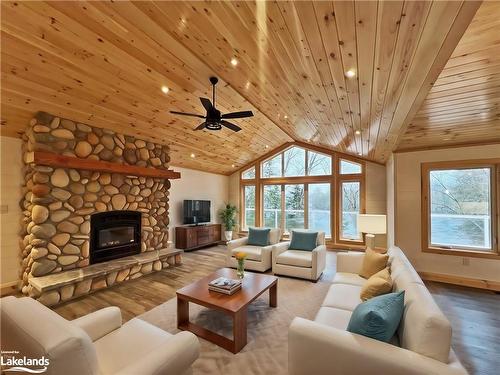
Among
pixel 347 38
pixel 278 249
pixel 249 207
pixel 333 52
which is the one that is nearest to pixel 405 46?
pixel 347 38

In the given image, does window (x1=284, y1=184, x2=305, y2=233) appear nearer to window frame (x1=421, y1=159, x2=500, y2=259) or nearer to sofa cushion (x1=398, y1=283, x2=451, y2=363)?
Answer: window frame (x1=421, y1=159, x2=500, y2=259)

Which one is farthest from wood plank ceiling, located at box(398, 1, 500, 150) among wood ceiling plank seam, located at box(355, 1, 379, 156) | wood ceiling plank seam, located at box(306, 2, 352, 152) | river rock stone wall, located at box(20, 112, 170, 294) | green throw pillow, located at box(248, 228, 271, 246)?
river rock stone wall, located at box(20, 112, 170, 294)

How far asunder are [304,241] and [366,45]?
3.47m

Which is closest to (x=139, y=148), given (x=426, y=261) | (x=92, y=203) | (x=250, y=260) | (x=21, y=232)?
(x=92, y=203)

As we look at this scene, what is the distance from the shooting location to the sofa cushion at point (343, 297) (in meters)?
2.25

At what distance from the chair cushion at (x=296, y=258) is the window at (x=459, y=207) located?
87.3 inches

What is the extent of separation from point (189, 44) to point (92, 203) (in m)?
3.09

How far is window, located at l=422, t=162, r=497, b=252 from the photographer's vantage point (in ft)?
12.9

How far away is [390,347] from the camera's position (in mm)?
1425

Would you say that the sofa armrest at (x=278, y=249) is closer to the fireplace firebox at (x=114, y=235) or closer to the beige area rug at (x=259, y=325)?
the beige area rug at (x=259, y=325)

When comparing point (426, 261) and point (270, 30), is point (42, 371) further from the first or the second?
point (426, 261)

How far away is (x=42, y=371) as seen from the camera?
1.04m

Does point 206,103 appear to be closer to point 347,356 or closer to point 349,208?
point 347,356

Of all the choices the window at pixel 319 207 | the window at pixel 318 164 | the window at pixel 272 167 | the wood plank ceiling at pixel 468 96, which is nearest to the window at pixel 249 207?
the window at pixel 272 167
